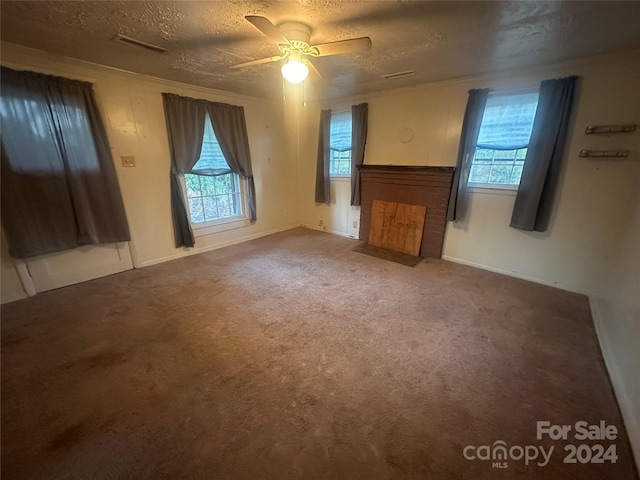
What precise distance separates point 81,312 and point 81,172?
1445mm

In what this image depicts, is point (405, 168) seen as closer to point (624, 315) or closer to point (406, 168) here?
point (406, 168)

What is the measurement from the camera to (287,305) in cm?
249

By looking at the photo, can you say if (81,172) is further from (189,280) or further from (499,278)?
(499,278)

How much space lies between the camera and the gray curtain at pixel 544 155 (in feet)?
8.23

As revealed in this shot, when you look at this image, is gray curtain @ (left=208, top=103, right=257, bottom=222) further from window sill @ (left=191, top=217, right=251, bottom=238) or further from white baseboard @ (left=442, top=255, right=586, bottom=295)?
white baseboard @ (left=442, top=255, right=586, bottom=295)

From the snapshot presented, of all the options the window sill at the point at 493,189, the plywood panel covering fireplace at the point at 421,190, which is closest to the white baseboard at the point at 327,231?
the plywood panel covering fireplace at the point at 421,190

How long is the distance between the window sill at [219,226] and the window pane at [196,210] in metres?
0.09

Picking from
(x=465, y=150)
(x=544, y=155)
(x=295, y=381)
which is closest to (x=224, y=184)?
(x=295, y=381)

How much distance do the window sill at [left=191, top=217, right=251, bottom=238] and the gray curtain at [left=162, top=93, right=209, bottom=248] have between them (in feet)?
0.63

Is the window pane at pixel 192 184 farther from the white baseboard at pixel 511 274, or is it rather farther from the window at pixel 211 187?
the white baseboard at pixel 511 274

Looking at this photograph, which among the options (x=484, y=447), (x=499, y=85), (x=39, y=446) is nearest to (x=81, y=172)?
(x=39, y=446)

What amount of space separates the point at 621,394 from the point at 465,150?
2581 millimetres

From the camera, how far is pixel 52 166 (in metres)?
2.50

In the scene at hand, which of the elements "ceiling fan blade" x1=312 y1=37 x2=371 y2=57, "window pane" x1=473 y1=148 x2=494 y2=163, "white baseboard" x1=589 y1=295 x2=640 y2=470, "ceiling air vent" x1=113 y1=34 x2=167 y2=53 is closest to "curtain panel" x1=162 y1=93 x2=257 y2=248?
"ceiling air vent" x1=113 y1=34 x2=167 y2=53
